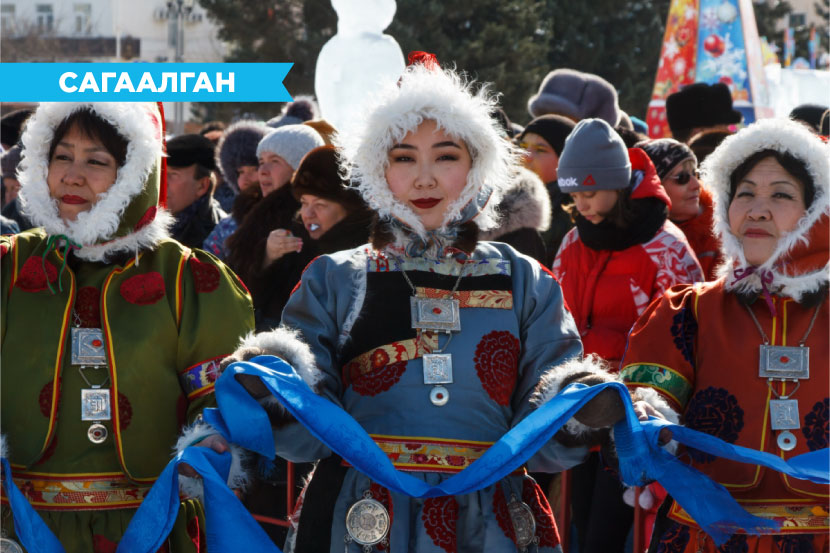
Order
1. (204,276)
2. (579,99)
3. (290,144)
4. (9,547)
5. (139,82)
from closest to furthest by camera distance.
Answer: (9,547) < (204,276) < (139,82) < (290,144) < (579,99)

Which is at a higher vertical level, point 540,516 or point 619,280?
point 619,280

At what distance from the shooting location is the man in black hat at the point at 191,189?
238 inches

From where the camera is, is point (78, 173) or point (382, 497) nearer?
point (382, 497)

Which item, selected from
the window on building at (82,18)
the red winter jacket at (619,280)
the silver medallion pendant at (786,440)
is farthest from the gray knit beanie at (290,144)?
the window on building at (82,18)

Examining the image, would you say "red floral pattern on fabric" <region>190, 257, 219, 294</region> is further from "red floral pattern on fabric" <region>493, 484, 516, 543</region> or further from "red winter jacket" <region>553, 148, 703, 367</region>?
"red winter jacket" <region>553, 148, 703, 367</region>

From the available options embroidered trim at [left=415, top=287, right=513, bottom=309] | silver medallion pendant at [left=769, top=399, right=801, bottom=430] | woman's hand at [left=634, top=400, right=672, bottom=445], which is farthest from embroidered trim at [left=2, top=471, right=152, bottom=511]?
silver medallion pendant at [left=769, top=399, right=801, bottom=430]

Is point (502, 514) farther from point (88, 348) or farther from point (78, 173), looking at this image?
point (78, 173)

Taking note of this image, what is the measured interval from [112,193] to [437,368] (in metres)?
1.08

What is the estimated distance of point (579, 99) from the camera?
720 cm

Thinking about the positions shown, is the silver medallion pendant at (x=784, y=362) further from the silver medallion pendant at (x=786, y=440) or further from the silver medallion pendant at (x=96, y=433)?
the silver medallion pendant at (x=96, y=433)

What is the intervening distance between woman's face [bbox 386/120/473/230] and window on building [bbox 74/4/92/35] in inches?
1363

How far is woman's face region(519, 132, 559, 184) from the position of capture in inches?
244

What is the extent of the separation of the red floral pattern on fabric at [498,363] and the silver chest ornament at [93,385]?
1.03m

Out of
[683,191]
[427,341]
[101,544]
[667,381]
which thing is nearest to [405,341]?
[427,341]
